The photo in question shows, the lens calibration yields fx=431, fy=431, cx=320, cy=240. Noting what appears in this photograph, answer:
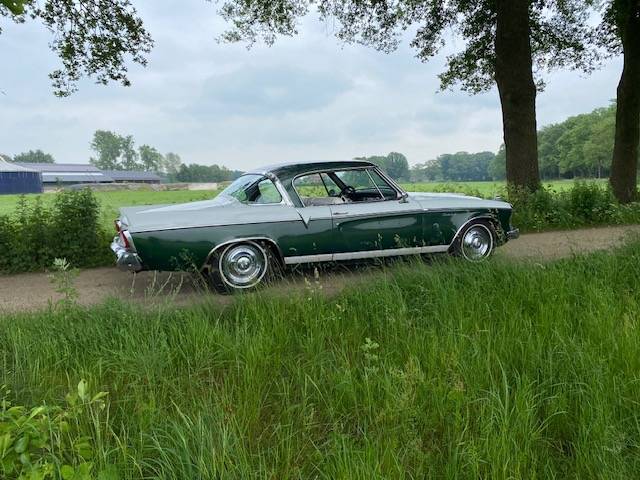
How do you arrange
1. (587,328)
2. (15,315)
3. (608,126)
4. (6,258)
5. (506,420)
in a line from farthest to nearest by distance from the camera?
(608,126) → (6,258) → (15,315) → (587,328) → (506,420)

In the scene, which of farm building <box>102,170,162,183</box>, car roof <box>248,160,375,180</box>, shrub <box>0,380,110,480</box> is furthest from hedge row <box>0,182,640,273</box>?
shrub <box>0,380,110,480</box>

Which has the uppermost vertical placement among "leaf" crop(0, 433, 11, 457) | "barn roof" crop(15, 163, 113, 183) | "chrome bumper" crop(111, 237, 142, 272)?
"barn roof" crop(15, 163, 113, 183)

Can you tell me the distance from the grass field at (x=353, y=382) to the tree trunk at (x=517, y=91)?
6571mm

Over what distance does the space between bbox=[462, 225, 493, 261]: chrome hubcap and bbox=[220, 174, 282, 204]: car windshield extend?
8.28 feet

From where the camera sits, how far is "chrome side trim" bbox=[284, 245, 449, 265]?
4.71 meters

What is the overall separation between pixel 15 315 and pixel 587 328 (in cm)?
440

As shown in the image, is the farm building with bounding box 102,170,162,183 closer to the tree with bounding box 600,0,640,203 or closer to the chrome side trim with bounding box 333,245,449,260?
the chrome side trim with bounding box 333,245,449,260

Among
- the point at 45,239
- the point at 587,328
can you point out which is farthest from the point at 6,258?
the point at 587,328

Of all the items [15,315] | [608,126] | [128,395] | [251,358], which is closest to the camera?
[128,395]

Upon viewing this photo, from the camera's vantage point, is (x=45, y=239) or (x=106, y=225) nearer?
(x=45, y=239)

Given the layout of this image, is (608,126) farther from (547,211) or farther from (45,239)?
(45,239)

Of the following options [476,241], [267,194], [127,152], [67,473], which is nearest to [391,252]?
[476,241]

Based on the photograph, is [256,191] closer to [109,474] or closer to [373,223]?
[373,223]

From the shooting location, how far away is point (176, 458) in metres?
1.85
